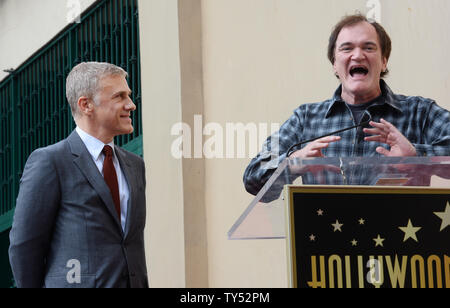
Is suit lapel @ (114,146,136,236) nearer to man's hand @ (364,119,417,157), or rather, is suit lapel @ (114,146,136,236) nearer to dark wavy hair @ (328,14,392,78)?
man's hand @ (364,119,417,157)

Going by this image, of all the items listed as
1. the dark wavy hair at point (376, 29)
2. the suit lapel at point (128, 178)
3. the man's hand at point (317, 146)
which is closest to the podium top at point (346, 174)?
the man's hand at point (317, 146)

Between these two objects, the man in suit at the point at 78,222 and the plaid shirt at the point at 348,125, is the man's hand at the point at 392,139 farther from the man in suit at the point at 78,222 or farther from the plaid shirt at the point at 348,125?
the man in suit at the point at 78,222

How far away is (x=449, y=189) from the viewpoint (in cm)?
283

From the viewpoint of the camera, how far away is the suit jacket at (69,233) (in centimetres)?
328

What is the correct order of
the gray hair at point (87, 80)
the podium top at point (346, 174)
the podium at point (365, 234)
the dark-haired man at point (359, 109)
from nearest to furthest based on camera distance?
the podium at point (365, 234) < the podium top at point (346, 174) < the gray hair at point (87, 80) < the dark-haired man at point (359, 109)

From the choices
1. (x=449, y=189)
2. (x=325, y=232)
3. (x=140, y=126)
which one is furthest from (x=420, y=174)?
(x=140, y=126)

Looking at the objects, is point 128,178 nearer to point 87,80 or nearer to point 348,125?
point 87,80

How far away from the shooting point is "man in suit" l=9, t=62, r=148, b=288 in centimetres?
328

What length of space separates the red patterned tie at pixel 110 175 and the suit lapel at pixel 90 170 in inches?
1.5

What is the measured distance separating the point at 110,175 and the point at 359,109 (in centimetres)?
118

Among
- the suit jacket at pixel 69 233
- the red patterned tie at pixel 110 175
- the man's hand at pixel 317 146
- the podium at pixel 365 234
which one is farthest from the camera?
the red patterned tie at pixel 110 175

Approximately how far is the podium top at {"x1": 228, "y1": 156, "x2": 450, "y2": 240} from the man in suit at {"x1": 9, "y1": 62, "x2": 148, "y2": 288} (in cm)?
48

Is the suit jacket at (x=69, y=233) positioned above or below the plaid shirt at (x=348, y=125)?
below

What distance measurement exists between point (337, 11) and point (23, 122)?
5.31 metres
